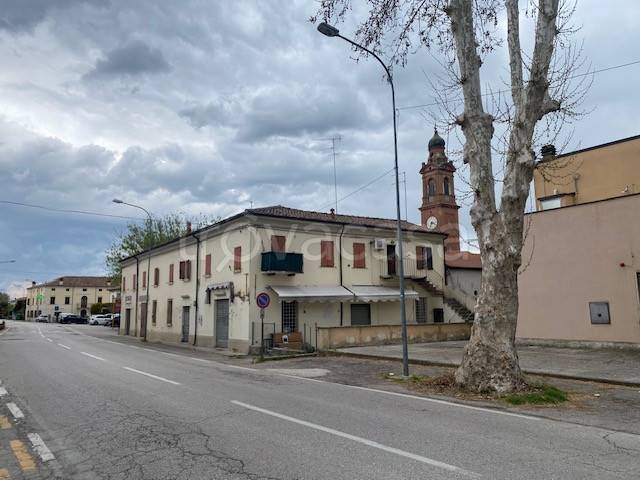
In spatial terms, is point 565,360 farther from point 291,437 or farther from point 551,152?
point 291,437

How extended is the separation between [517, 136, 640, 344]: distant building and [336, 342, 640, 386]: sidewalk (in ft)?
3.29

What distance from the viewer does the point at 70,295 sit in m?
107

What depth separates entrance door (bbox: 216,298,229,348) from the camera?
2627 cm

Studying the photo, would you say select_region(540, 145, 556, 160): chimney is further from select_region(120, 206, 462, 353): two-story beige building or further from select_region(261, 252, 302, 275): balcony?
Result: select_region(261, 252, 302, 275): balcony

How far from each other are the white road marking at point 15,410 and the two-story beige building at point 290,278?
45.3 ft

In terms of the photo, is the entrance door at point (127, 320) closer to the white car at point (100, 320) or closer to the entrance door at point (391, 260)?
the entrance door at point (391, 260)

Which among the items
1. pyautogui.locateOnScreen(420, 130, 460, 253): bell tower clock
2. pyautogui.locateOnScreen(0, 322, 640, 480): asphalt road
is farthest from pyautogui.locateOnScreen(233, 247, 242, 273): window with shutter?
pyautogui.locateOnScreen(420, 130, 460, 253): bell tower clock

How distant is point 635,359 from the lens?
15.2 m

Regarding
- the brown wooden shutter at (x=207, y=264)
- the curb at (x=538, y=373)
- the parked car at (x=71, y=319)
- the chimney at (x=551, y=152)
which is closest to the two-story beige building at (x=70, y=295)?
the parked car at (x=71, y=319)

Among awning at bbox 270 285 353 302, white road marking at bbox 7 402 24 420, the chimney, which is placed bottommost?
white road marking at bbox 7 402 24 420

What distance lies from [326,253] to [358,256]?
7.89ft

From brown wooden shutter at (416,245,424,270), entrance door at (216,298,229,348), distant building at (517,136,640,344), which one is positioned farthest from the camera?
brown wooden shutter at (416,245,424,270)

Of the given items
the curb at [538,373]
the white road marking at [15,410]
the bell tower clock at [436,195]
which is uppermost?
the bell tower clock at [436,195]

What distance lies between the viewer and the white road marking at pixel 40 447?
19.0 ft
